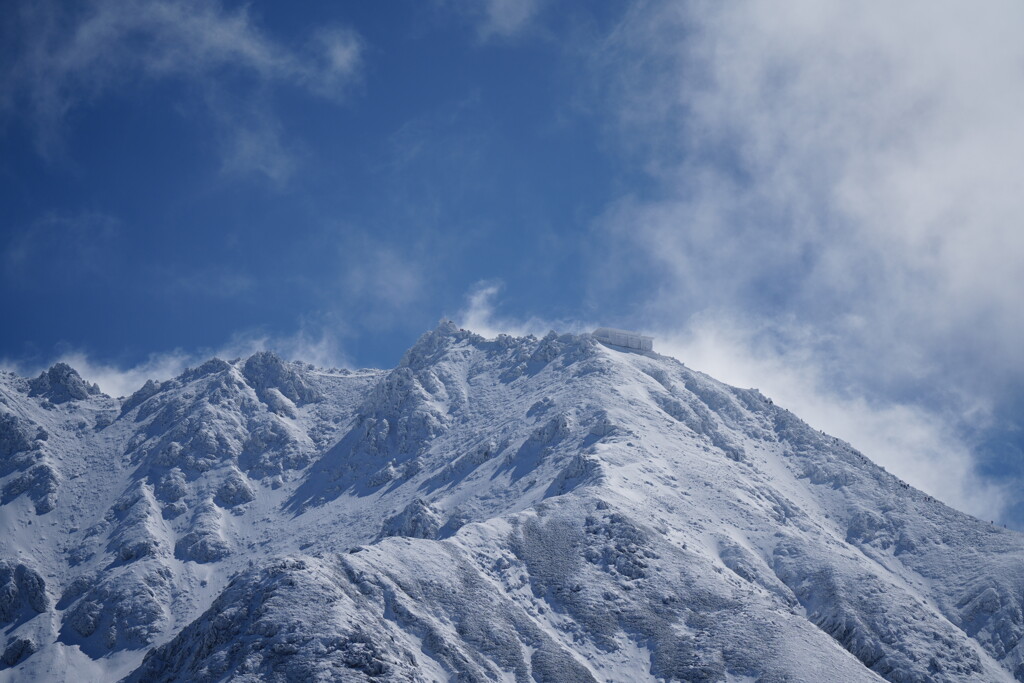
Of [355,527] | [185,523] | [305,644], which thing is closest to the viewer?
[305,644]

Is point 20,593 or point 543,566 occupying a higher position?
point 543,566

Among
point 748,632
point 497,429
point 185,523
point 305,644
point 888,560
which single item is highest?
point 497,429

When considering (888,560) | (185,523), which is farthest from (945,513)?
(185,523)

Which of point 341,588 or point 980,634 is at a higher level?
point 980,634

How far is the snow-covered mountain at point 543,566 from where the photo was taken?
4183 inches

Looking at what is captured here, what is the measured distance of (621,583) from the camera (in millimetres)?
122875

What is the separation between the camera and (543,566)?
410 feet

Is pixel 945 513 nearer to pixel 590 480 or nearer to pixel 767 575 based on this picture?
pixel 767 575

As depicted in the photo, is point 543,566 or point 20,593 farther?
point 20,593

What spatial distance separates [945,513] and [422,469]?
95.3 metres

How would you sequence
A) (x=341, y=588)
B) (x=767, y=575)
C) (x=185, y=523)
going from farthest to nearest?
(x=185, y=523)
(x=767, y=575)
(x=341, y=588)

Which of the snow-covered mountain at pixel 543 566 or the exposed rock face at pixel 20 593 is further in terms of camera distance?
the exposed rock face at pixel 20 593

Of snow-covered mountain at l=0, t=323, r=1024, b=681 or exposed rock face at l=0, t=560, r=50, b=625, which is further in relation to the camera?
exposed rock face at l=0, t=560, r=50, b=625

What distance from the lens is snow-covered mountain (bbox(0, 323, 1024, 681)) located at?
106m
